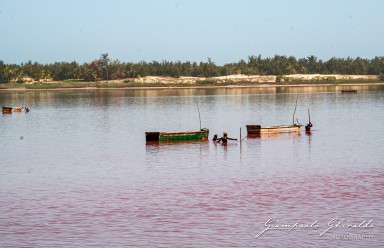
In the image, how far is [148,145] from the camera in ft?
193

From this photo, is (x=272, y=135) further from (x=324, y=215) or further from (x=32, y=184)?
(x=324, y=215)

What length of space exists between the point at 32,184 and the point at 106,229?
1307 centimetres

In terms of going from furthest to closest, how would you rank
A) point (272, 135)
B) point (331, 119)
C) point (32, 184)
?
point (331, 119) < point (272, 135) < point (32, 184)

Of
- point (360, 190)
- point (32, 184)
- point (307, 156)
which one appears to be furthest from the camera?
point (307, 156)

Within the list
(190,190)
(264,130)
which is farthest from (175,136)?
(190,190)

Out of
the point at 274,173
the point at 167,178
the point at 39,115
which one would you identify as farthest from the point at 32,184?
the point at 39,115

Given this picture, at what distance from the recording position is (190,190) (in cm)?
3628

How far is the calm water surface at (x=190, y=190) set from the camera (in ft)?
87.5
